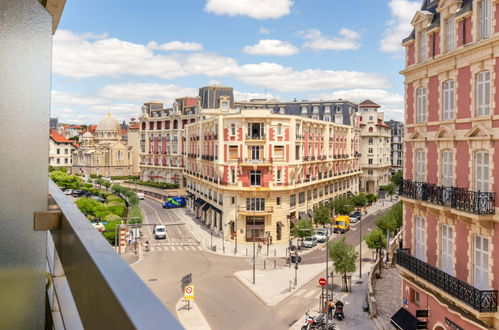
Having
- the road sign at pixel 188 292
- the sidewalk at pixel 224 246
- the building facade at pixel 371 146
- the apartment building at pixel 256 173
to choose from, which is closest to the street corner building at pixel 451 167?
the road sign at pixel 188 292

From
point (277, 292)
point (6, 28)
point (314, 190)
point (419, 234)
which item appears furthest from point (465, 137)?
point (314, 190)

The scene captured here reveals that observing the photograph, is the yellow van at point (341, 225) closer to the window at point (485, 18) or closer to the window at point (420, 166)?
the window at point (420, 166)

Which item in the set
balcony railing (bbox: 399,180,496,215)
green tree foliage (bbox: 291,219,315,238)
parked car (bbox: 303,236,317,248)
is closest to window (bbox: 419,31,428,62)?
balcony railing (bbox: 399,180,496,215)

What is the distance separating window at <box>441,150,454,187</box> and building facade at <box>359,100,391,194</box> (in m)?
69.8

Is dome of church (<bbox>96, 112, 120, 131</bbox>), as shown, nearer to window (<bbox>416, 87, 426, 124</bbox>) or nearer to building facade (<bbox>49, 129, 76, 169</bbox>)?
building facade (<bbox>49, 129, 76, 169</bbox>)

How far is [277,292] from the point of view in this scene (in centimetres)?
3016

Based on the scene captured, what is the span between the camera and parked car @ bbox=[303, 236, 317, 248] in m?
44.3

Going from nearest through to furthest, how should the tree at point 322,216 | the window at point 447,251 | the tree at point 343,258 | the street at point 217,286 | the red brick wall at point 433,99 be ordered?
the window at point 447,251 → the red brick wall at point 433,99 → the street at point 217,286 → the tree at point 343,258 → the tree at point 322,216

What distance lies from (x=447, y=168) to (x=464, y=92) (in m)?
3.09

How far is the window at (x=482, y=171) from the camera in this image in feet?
47.5

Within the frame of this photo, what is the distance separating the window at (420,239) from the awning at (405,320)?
2.77 metres

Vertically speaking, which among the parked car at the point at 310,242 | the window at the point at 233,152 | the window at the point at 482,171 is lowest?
the parked car at the point at 310,242

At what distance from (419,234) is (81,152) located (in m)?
109

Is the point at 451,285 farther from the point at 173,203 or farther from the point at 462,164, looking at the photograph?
the point at 173,203
